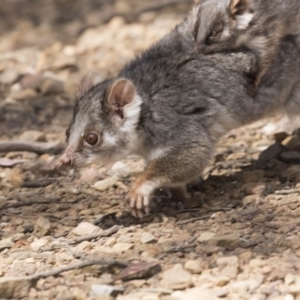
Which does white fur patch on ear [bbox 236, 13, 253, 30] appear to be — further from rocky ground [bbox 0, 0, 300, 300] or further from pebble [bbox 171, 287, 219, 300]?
pebble [bbox 171, 287, 219, 300]

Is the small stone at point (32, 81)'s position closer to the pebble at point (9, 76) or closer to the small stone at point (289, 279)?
the pebble at point (9, 76)

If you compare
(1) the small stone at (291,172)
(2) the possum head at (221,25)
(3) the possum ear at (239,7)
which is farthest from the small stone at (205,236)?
(3) the possum ear at (239,7)

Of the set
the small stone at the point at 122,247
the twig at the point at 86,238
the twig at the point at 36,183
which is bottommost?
the twig at the point at 86,238

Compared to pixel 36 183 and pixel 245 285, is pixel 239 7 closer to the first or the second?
pixel 36 183

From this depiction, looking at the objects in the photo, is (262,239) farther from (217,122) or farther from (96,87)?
(96,87)

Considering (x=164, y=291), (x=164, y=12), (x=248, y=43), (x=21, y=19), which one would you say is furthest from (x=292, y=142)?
(x=21, y=19)

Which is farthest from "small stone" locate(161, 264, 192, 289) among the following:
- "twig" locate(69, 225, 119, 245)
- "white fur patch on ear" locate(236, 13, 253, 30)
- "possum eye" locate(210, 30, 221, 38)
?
"white fur patch on ear" locate(236, 13, 253, 30)
